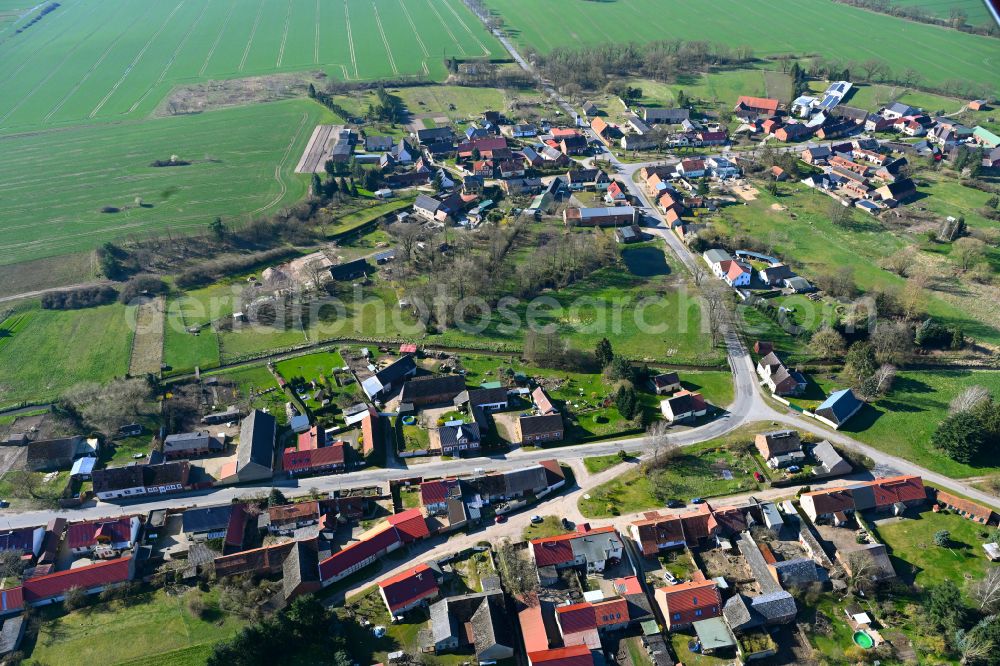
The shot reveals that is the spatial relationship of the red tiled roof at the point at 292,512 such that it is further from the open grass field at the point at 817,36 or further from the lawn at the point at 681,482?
the open grass field at the point at 817,36

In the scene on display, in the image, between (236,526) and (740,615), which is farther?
(236,526)

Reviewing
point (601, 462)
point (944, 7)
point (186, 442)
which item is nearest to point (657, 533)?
point (601, 462)

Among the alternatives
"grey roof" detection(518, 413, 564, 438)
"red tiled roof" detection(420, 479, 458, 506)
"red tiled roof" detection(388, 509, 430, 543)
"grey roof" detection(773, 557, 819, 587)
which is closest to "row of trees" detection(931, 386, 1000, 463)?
"grey roof" detection(773, 557, 819, 587)

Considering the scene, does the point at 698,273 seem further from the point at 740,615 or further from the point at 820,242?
the point at 740,615

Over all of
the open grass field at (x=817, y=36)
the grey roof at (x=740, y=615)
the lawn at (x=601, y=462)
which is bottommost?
the lawn at (x=601, y=462)

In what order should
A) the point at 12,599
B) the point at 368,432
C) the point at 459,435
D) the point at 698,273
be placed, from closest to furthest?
1. the point at 12,599
2. the point at 459,435
3. the point at 368,432
4. the point at 698,273

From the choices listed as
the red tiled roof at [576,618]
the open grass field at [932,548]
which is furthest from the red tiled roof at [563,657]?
the open grass field at [932,548]
